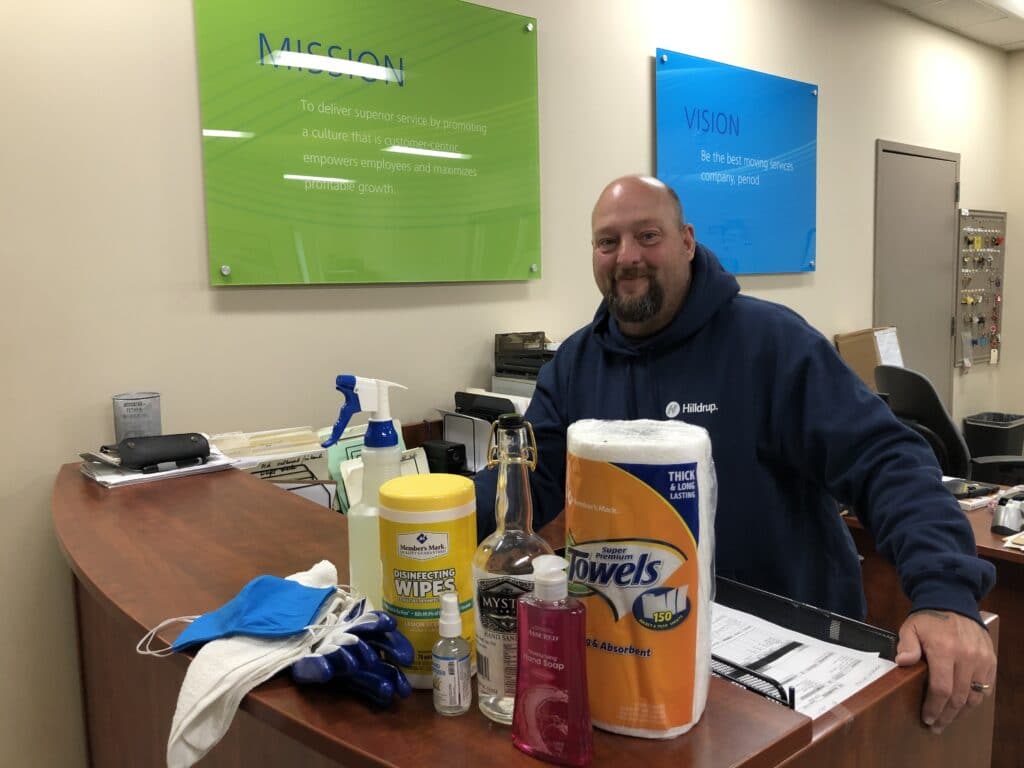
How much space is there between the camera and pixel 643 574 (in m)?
0.59

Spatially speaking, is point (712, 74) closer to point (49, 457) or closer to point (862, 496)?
point (862, 496)

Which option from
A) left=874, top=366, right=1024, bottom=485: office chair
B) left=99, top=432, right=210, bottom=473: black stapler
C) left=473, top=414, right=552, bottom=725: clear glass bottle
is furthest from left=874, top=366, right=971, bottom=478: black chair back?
left=473, top=414, right=552, bottom=725: clear glass bottle

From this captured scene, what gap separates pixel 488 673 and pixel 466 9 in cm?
248

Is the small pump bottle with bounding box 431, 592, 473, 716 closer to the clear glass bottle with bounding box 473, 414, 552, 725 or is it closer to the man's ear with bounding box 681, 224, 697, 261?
the clear glass bottle with bounding box 473, 414, 552, 725

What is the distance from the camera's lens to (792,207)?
12.8 ft

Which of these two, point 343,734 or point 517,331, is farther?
point 517,331

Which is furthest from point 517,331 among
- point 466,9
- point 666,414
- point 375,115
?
point 666,414

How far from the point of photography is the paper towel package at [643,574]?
1.94ft

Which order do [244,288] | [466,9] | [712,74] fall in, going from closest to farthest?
1. [244,288]
2. [466,9]
3. [712,74]

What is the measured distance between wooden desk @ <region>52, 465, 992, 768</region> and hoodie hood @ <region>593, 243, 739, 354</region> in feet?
2.30

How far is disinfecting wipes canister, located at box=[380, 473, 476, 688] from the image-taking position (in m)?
0.68

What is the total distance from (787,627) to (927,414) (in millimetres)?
2767

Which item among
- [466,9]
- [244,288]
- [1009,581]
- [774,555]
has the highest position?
[466,9]

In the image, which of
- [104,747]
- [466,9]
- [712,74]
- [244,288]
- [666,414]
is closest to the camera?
[666,414]
